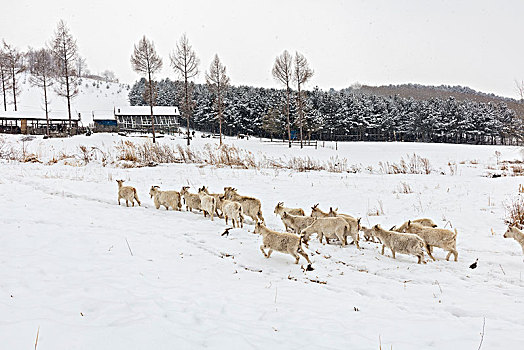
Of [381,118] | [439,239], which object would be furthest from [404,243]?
[381,118]

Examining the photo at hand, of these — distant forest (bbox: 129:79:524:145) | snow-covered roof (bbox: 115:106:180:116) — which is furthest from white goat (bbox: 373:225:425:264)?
snow-covered roof (bbox: 115:106:180:116)

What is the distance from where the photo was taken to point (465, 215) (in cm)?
983

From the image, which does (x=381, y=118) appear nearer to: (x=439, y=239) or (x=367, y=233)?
(x=367, y=233)

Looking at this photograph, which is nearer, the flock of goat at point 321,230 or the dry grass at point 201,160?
the flock of goat at point 321,230

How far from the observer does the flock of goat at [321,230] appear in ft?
21.0

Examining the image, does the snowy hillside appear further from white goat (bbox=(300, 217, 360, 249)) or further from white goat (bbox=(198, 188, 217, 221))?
white goat (bbox=(300, 217, 360, 249))

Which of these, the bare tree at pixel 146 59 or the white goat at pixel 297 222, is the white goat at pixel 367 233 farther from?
the bare tree at pixel 146 59

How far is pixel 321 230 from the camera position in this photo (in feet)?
24.9

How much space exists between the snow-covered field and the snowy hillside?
64.1 meters

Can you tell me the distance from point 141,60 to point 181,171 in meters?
23.3

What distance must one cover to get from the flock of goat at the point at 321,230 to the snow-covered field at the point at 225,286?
0.91ft

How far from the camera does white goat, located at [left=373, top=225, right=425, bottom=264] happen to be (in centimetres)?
643

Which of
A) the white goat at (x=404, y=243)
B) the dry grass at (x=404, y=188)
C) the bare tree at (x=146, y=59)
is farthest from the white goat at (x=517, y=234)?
the bare tree at (x=146, y=59)

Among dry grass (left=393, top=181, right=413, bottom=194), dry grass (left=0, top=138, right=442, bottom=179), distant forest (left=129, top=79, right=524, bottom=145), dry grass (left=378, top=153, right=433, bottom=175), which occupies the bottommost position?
dry grass (left=393, top=181, right=413, bottom=194)
